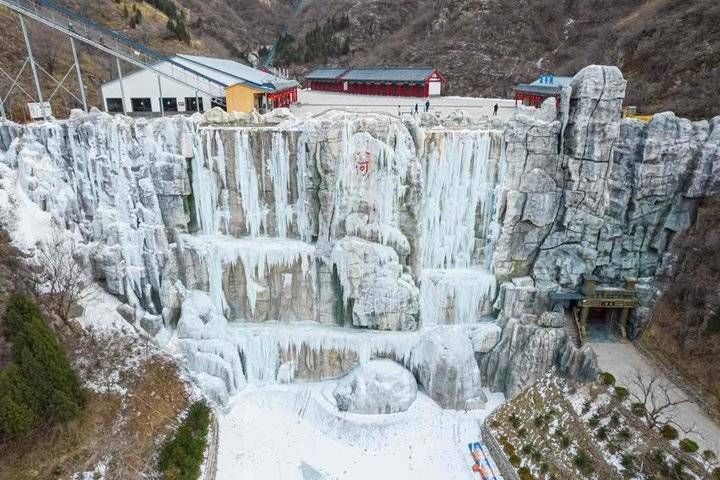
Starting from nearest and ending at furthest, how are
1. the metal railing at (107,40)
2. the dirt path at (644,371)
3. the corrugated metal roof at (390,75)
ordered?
the dirt path at (644,371), the metal railing at (107,40), the corrugated metal roof at (390,75)

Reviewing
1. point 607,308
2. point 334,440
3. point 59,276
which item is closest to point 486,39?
point 607,308

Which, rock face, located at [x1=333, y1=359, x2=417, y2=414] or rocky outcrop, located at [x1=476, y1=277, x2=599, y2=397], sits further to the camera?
rocky outcrop, located at [x1=476, y1=277, x2=599, y2=397]

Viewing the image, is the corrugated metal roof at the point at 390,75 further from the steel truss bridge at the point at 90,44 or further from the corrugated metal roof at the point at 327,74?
the steel truss bridge at the point at 90,44

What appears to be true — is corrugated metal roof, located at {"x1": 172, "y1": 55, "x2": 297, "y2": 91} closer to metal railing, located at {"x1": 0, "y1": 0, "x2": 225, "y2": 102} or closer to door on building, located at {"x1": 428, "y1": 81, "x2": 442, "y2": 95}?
metal railing, located at {"x1": 0, "y1": 0, "x2": 225, "y2": 102}

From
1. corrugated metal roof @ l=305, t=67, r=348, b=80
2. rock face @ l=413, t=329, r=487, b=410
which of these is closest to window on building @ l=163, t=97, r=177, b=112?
corrugated metal roof @ l=305, t=67, r=348, b=80

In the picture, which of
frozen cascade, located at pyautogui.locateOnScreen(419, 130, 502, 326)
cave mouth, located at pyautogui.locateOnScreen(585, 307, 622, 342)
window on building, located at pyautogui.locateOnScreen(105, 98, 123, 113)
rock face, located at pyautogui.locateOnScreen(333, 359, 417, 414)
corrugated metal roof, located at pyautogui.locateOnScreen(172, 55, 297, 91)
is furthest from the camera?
corrugated metal roof, located at pyautogui.locateOnScreen(172, 55, 297, 91)

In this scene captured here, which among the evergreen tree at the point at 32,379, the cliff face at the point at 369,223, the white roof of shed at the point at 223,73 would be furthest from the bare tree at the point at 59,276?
the white roof of shed at the point at 223,73

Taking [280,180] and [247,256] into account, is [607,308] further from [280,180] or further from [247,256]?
[247,256]

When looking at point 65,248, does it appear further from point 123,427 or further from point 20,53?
point 20,53
